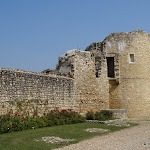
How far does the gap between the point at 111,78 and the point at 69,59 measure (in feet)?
12.7

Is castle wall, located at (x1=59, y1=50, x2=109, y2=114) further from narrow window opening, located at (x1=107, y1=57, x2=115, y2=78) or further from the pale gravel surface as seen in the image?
the pale gravel surface

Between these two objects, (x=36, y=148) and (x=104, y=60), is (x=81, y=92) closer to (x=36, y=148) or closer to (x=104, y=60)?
(x=104, y=60)

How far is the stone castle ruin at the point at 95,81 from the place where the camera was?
11727 mm

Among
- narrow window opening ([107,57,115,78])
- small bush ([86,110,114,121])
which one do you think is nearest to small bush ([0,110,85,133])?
small bush ([86,110,114,121])

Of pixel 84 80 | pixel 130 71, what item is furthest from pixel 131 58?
pixel 84 80

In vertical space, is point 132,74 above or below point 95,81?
above

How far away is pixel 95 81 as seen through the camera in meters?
16.3

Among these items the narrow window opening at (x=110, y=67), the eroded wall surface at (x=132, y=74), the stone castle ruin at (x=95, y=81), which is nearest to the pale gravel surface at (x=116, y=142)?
the stone castle ruin at (x=95, y=81)

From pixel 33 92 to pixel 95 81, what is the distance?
5.38 metres

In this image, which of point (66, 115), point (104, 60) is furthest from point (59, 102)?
point (104, 60)

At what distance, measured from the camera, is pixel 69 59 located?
591 inches

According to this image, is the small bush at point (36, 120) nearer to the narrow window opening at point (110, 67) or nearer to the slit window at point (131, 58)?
the narrow window opening at point (110, 67)

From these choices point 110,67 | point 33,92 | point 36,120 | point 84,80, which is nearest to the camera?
point 36,120

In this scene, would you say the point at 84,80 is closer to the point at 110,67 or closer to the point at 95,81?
the point at 95,81
